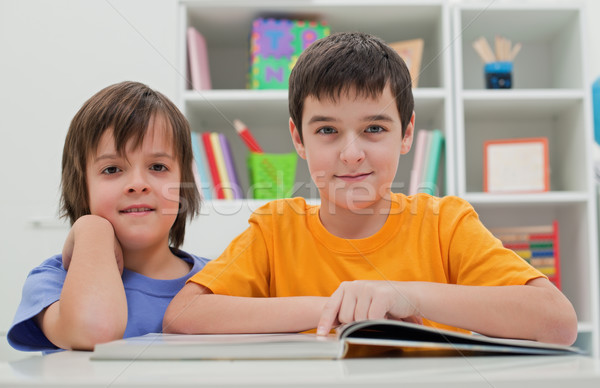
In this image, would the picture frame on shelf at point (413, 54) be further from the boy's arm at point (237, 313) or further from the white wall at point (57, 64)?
the boy's arm at point (237, 313)

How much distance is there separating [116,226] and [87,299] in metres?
0.20

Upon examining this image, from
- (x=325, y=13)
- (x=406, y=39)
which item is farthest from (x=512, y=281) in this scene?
(x=406, y=39)

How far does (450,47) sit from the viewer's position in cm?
191

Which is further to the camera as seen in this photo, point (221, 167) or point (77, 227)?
point (221, 167)

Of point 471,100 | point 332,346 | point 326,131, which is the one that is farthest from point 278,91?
point 332,346

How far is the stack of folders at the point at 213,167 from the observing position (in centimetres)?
187

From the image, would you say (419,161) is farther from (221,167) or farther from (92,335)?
(92,335)

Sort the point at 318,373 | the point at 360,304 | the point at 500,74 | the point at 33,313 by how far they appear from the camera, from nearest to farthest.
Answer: the point at 318,373, the point at 360,304, the point at 33,313, the point at 500,74

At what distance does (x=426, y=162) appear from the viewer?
189cm

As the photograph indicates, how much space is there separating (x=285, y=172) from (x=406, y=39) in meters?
0.84

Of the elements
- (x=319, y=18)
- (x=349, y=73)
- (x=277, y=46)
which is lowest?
(x=349, y=73)

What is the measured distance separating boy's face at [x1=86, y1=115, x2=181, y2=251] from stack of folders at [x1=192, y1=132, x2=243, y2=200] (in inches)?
37.6

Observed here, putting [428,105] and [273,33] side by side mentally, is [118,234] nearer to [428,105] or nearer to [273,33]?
[273,33]

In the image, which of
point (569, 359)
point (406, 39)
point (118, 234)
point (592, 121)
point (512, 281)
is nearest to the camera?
point (569, 359)
